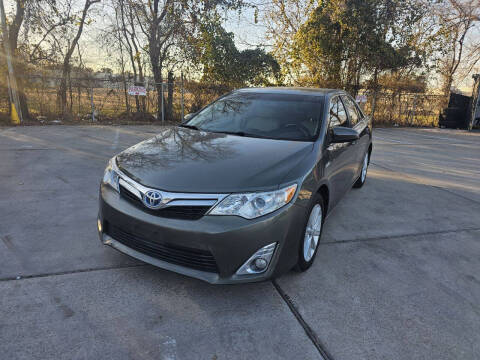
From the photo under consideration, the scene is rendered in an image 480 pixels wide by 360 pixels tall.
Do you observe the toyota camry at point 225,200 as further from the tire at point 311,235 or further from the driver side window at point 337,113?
the driver side window at point 337,113

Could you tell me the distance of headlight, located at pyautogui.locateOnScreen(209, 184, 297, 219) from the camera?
2082 millimetres

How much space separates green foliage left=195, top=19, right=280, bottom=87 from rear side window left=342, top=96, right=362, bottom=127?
1014 centimetres

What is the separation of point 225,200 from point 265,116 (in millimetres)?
1565

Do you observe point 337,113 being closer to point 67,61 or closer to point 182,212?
point 182,212

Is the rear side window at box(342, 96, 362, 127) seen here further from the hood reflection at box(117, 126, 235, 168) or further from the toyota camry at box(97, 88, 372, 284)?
the hood reflection at box(117, 126, 235, 168)

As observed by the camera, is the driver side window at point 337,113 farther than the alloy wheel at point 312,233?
Yes

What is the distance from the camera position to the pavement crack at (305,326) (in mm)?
1925

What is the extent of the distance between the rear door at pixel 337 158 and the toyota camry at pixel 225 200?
0.03 metres

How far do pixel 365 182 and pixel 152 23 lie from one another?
11.9 meters

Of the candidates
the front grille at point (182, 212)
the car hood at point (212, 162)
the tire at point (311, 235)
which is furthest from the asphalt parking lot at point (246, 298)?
the car hood at point (212, 162)

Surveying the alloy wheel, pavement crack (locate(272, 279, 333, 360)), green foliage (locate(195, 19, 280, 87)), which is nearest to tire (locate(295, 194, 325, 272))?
the alloy wheel

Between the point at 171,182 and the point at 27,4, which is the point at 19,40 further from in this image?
the point at 171,182

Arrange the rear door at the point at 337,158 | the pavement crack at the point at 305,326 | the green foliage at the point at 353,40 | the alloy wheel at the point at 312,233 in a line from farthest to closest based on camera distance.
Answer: the green foliage at the point at 353,40, the rear door at the point at 337,158, the alloy wheel at the point at 312,233, the pavement crack at the point at 305,326

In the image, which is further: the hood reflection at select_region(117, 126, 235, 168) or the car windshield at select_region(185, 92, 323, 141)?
the car windshield at select_region(185, 92, 323, 141)
